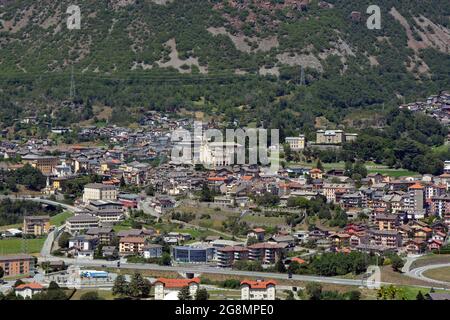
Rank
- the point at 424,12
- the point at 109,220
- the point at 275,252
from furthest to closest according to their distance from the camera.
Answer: the point at 424,12 → the point at 109,220 → the point at 275,252

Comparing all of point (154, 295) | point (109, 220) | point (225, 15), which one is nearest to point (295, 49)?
point (225, 15)

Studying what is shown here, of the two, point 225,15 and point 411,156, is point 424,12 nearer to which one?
point 225,15

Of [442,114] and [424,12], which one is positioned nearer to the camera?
[442,114]

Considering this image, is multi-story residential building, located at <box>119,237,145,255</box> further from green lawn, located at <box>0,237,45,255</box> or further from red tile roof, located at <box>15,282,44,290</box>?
red tile roof, located at <box>15,282,44,290</box>

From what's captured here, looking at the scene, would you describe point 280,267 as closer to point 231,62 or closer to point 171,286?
point 171,286

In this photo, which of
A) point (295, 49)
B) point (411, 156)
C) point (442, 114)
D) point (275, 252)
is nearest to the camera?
point (275, 252)

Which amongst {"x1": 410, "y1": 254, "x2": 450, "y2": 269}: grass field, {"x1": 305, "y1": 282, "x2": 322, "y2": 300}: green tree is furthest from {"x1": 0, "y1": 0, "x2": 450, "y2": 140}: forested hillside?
{"x1": 305, "y1": 282, "x2": 322, "y2": 300}: green tree

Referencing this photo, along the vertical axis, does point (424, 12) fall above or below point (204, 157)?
above
